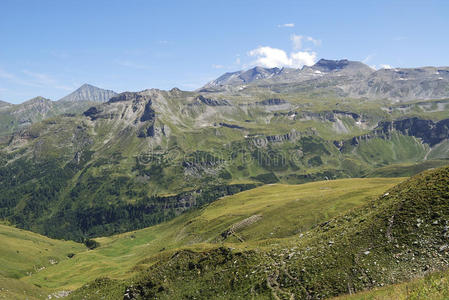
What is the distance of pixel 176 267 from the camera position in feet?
183

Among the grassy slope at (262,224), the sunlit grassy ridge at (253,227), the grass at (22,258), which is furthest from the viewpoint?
the grass at (22,258)

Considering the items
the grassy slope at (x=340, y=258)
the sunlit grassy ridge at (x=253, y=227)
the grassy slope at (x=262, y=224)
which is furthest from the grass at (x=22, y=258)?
the grassy slope at (x=340, y=258)

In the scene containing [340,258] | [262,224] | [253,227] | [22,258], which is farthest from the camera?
[22,258]

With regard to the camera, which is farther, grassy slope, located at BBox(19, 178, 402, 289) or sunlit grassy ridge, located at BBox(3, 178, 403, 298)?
grassy slope, located at BBox(19, 178, 402, 289)

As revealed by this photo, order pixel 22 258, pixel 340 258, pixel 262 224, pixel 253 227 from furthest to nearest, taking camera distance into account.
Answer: pixel 22 258
pixel 253 227
pixel 262 224
pixel 340 258

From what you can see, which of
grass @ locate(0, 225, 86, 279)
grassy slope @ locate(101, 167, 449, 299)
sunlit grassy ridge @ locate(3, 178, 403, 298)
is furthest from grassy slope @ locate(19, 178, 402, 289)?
grassy slope @ locate(101, 167, 449, 299)

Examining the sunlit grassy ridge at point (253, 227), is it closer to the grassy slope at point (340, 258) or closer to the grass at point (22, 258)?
the grass at point (22, 258)

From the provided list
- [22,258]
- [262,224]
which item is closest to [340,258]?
[262,224]

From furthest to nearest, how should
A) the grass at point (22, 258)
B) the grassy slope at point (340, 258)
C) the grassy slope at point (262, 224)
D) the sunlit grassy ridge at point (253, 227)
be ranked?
the grass at point (22, 258) → the grassy slope at point (262, 224) → the sunlit grassy ridge at point (253, 227) → the grassy slope at point (340, 258)

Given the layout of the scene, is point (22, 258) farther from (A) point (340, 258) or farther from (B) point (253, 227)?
(A) point (340, 258)

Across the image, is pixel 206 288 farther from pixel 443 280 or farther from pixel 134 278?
pixel 443 280

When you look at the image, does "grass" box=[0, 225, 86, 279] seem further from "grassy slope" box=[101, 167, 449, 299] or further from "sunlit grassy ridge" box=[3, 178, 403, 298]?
"grassy slope" box=[101, 167, 449, 299]

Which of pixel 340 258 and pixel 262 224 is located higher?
pixel 340 258

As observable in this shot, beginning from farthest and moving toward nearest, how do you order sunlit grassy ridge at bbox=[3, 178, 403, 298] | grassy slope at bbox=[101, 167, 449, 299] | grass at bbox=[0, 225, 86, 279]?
grass at bbox=[0, 225, 86, 279]
sunlit grassy ridge at bbox=[3, 178, 403, 298]
grassy slope at bbox=[101, 167, 449, 299]
